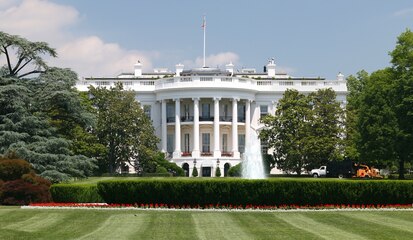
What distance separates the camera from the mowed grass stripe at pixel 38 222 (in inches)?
811

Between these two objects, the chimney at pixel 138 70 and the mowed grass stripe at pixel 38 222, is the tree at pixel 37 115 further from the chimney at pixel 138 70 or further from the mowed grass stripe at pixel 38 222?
the chimney at pixel 138 70

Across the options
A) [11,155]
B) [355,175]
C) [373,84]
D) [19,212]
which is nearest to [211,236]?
[19,212]

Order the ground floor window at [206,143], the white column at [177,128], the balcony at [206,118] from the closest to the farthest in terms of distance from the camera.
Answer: the white column at [177,128]
the balcony at [206,118]
the ground floor window at [206,143]

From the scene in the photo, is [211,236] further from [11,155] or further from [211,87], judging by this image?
[211,87]

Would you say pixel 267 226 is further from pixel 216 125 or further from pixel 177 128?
pixel 177 128

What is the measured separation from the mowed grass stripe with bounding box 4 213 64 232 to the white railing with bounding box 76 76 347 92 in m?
53.4

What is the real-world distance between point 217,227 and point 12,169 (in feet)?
55.1

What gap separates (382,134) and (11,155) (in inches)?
1191

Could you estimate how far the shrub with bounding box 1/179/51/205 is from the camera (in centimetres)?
3238

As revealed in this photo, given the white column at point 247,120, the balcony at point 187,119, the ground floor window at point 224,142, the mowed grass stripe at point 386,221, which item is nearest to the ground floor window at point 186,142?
the balcony at point 187,119

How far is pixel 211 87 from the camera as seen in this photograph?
7769 centimetres

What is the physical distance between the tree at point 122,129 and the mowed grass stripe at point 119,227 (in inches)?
1627

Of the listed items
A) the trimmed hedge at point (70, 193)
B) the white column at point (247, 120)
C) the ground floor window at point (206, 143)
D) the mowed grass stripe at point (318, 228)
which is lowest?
the mowed grass stripe at point (318, 228)

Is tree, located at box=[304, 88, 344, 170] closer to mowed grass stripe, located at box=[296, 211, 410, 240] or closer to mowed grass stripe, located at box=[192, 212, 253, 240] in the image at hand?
mowed grass stripe, located at box=[296, 211, 410, 240]
